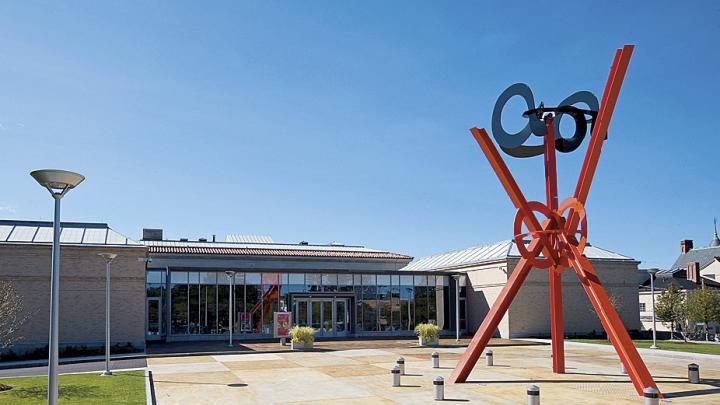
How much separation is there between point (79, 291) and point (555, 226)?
22.5 meters

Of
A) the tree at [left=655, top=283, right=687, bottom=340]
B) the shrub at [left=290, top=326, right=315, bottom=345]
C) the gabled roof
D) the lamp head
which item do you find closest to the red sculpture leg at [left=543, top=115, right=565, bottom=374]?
the shrub at [left=290, top=326, right=315, bottom=345]

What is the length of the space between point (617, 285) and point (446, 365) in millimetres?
22611

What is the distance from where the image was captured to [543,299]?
128 ft

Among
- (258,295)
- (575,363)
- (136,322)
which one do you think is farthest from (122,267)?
(575,363)

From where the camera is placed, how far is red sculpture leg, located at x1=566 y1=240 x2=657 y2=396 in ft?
52.2

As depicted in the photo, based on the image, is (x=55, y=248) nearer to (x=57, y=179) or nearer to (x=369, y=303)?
(x=57, y=179)

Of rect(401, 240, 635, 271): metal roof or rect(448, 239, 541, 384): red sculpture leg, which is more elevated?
rect(401, 240, 635, 271): metal roof

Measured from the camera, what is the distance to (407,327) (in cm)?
4228

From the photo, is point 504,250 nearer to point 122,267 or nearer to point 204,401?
point 122,267

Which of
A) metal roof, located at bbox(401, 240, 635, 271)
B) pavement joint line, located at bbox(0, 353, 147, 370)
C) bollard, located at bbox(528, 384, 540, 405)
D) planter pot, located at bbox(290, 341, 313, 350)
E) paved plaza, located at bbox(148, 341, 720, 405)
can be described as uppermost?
metal roof, located at bbox(401, 240, 635, 271)

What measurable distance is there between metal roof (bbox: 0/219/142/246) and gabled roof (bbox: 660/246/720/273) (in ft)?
192

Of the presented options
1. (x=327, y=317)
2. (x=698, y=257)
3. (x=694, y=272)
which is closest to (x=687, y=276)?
(x=694, y=272)

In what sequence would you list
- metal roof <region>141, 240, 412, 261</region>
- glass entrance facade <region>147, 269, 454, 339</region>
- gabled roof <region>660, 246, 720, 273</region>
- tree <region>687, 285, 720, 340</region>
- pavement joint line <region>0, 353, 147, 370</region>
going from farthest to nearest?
gabled roof <region>660, 246, 720, 273</region>
metal roof <region>141, 240, 412, 261</region>
tree <region>687, 285, 720, 340</region>
glass entrance facade <region>147, 269, 454, 339</region>
pavement joint line <region>0, 353, 147, 370</region>

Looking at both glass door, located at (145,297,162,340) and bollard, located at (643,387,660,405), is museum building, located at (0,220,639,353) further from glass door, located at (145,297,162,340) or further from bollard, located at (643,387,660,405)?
bollard, located at (643,387,660,405)
